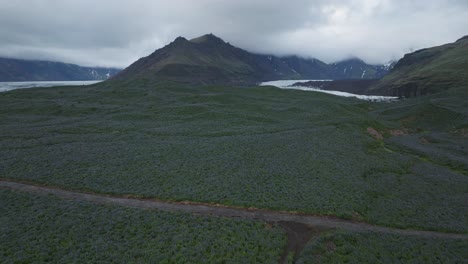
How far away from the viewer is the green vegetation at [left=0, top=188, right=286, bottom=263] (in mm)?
25938

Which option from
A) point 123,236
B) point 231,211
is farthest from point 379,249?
point 123,236

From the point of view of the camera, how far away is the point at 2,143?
66.4 m

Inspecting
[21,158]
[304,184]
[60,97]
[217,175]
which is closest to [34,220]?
[217,175]

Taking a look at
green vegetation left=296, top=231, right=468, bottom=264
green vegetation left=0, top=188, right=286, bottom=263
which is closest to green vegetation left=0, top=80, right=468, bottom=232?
green vegetation left=296, top=231, right=468, bottom=264

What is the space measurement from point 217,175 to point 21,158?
3987 cm

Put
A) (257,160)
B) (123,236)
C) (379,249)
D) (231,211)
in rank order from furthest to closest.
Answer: (257,160)
(231,211)
(123,236)
(379,249)

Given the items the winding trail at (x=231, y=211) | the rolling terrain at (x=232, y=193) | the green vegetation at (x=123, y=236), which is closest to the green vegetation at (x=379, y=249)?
the rolling terrain at (x=232, y=193)

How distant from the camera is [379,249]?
28062 millimetres

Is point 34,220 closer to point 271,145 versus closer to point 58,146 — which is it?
point 58,146

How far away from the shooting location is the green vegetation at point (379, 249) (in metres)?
26.5

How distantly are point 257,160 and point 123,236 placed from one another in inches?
1297

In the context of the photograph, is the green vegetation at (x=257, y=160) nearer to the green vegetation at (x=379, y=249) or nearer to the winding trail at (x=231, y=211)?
the winding trail at (x=231, y=211)

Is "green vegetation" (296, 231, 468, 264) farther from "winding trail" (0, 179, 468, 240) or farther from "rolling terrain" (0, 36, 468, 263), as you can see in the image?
"winding trail" (0, 179, 468, 240)

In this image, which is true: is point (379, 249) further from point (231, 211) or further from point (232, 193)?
point (232, 193)
